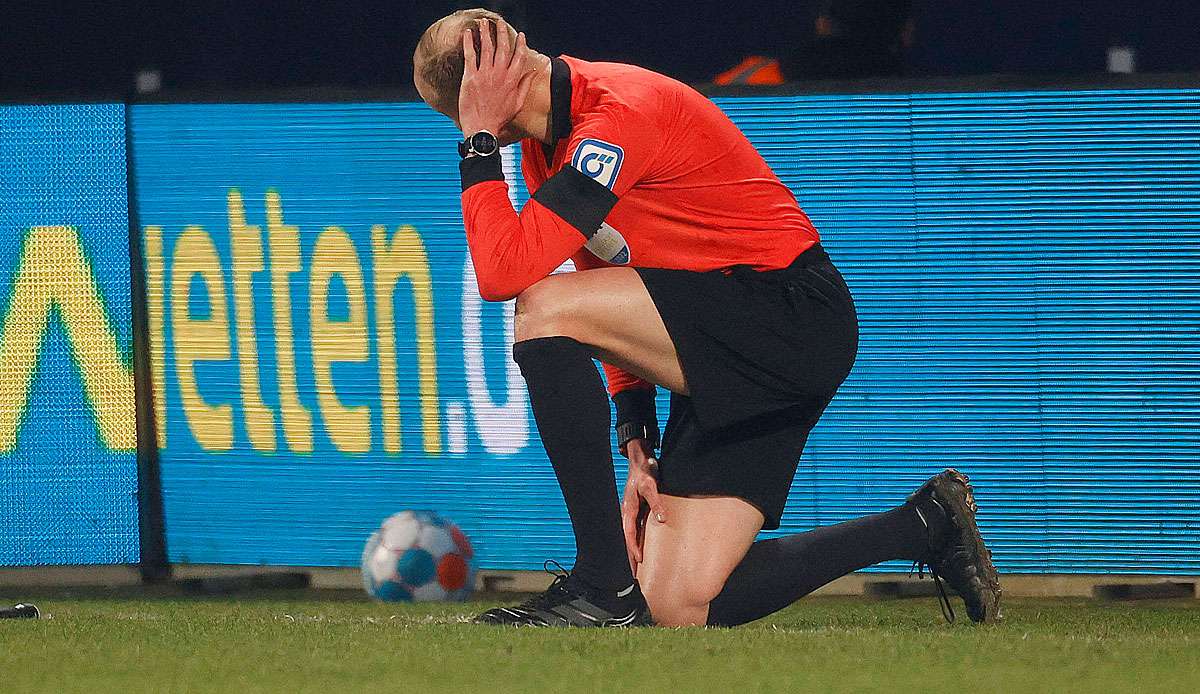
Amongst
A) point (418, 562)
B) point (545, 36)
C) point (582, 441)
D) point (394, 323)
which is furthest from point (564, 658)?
point (545, 36)

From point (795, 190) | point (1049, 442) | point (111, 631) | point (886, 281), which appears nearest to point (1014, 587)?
point (1049, 442)

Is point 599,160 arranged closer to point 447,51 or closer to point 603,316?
point 603,316

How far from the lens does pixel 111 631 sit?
10.3 feet

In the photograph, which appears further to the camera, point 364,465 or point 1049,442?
point 364,465

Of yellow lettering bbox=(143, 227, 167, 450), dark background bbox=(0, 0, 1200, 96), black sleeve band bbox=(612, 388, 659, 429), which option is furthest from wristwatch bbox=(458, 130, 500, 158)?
dark background bbox=(0, 0, 1200, 96)

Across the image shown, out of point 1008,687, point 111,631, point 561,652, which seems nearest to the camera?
point 1008,687

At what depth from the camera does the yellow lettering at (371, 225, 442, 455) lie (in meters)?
4.62

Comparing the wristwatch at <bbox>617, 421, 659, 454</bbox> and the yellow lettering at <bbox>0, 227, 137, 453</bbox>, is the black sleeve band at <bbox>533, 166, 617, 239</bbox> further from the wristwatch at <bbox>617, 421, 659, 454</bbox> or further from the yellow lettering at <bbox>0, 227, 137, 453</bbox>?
the yellow lettering at <bbox>0, 227, 137, 453</bbox>

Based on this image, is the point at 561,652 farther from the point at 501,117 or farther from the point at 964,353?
the point at 964,353

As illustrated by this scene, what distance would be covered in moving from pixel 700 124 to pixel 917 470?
1433mm

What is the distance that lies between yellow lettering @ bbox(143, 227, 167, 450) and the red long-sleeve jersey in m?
1.59

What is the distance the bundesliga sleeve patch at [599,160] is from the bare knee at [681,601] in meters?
0.77

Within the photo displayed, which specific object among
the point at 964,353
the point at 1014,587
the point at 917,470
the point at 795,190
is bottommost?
the point at 1014,587

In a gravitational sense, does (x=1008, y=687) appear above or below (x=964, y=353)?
below
